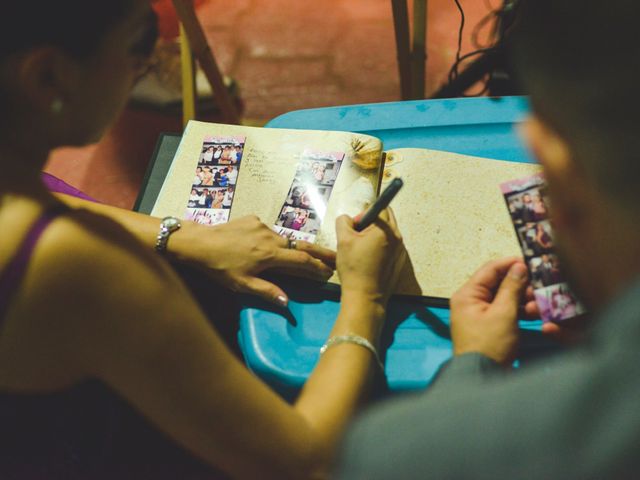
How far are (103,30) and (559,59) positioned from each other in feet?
1.22

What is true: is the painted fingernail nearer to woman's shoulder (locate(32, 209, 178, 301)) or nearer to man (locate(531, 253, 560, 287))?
man (locate(531, 253, 560, 287))

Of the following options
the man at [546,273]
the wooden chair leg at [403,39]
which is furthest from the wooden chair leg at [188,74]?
the man at [546,273]

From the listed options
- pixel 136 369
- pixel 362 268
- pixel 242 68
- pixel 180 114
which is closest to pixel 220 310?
pixel 362 268

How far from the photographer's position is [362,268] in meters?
0.73

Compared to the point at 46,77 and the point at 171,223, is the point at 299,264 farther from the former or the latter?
the point at 46,77

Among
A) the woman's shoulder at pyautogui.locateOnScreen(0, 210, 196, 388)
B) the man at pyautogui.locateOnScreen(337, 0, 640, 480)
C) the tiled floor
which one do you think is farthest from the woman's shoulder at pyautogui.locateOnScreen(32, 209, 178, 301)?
the tiled floor

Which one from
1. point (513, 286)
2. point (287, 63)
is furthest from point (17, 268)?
point (287, 63)

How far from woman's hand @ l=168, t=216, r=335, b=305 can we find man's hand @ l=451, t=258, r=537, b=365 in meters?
0.19

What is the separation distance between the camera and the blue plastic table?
705 mm

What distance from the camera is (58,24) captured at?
45 cm

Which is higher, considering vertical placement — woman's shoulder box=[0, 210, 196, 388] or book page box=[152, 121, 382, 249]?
book page box=[152, 121, 382, 249]

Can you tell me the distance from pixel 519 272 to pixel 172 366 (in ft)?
1.44

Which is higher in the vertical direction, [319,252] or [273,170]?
[273,170]

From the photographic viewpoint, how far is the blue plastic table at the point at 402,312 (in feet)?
2.31
